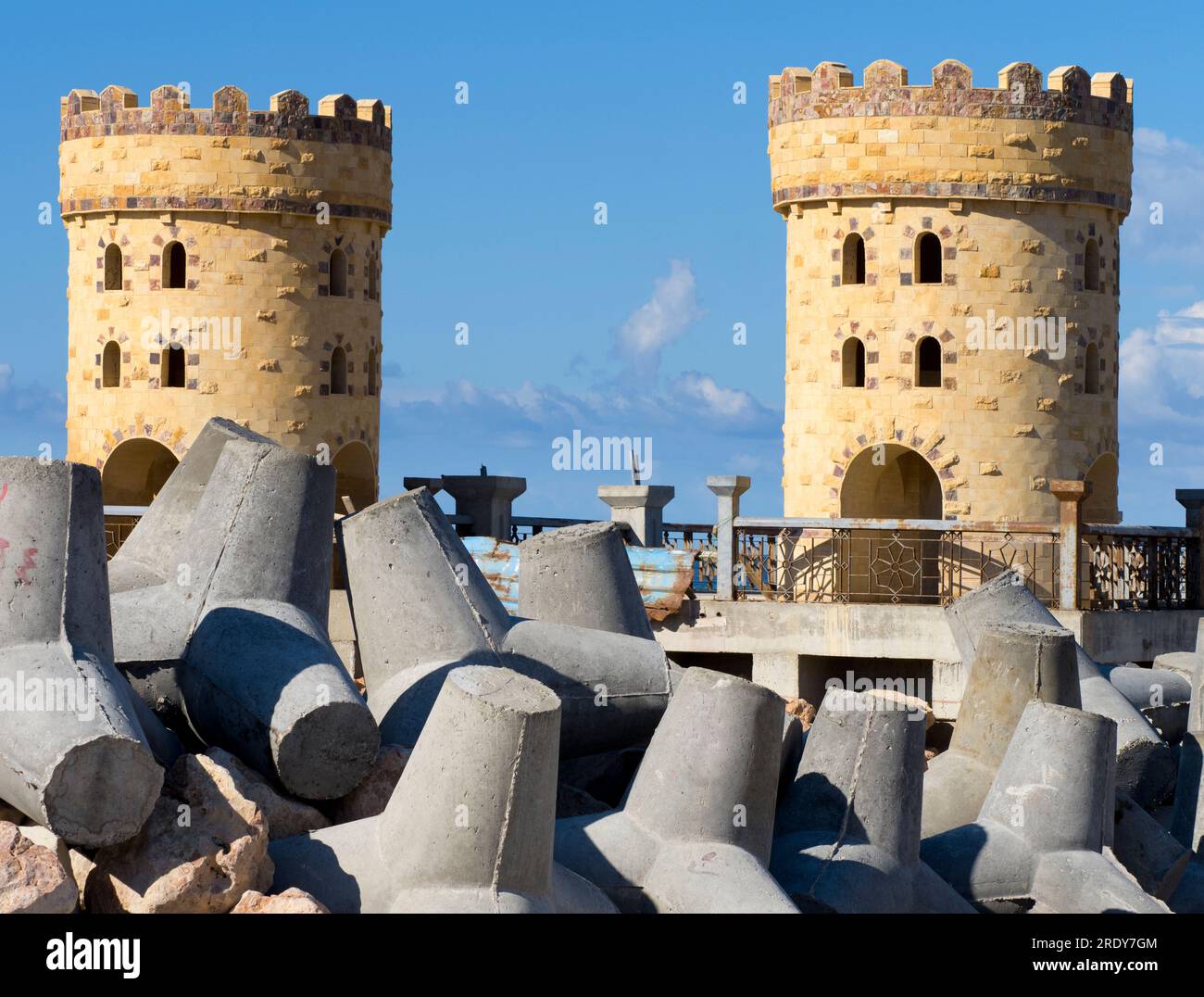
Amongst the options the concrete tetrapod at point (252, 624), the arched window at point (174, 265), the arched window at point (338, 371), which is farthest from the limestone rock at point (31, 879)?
the arched window at point (338, 371)

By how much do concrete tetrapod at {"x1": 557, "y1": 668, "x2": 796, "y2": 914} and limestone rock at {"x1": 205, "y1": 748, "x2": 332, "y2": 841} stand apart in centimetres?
106

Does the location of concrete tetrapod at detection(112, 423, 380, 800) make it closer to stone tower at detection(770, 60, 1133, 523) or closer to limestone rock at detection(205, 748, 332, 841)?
limestone rock at detection(205, 748, 332, 841)

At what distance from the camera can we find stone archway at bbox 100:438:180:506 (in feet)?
80.5

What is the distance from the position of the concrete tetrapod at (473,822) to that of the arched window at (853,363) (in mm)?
14886

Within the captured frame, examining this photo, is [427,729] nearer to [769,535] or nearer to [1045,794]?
[1045,794]

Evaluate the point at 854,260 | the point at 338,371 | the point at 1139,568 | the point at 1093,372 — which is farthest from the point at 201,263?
the point at 1139,568

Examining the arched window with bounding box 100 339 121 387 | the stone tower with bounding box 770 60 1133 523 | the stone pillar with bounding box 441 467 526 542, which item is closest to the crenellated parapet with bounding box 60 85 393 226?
the arched window with bounding box 100 339 121 387

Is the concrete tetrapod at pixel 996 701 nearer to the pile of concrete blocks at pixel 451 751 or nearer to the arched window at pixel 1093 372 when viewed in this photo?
the pile of concrete blocks at pixel 451 751

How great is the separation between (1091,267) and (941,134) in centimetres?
257

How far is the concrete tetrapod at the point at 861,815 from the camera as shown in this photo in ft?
28.8

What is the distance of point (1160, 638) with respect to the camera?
63.6 ft

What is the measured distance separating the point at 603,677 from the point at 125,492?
624 inches

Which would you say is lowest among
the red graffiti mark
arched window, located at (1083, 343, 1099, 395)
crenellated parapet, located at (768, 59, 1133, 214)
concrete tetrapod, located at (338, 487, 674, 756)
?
concrete tetrapod, located at (338, 487, 674, 756)
